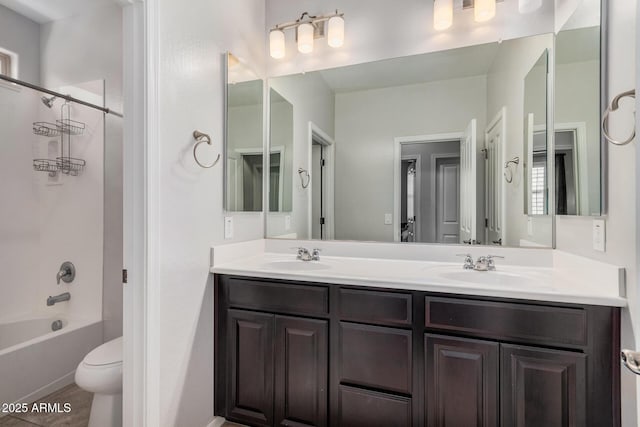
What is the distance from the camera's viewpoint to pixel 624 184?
1.02 metres

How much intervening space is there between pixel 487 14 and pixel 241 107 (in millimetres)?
1539

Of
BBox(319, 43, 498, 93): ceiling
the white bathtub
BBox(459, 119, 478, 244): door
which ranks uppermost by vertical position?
BBox(319, 43, 498, 93): ceiling

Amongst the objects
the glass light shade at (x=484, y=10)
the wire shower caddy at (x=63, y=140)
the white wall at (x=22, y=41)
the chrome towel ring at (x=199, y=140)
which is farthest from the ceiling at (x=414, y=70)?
the white wall at (x=22, y=41)

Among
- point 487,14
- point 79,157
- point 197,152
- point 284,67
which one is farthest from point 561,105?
point 79,157

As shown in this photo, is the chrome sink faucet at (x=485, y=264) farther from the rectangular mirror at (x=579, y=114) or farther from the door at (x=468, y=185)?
the rectangular mirror at (x=579, y=114)

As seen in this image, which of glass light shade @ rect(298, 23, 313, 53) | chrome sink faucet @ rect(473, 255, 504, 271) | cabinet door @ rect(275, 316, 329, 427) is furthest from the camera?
glass light shade @ rect(298, 23, 313, 53)

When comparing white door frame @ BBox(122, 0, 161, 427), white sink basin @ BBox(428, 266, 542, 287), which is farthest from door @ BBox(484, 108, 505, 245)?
white door frame @ BBox(122, 0, 161, 427)

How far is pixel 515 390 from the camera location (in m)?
1.15

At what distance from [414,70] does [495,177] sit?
83 cm

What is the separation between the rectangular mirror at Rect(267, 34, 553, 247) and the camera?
5.60 feet

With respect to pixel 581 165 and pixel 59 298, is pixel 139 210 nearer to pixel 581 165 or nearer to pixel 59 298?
pixel 59 298

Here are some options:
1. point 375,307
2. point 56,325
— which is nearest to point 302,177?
point 375,307

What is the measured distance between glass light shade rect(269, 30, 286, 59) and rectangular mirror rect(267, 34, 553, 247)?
0.16m

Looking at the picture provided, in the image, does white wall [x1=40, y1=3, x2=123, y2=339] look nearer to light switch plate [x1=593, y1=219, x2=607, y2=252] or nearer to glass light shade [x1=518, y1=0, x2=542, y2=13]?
glass light shade [x1=518, y1=0, x2=542, y2=13]
